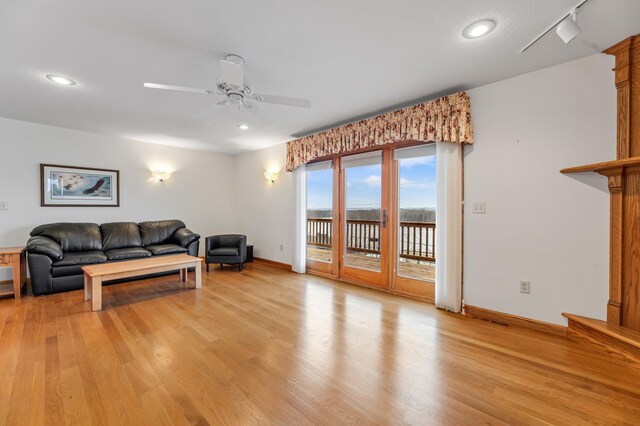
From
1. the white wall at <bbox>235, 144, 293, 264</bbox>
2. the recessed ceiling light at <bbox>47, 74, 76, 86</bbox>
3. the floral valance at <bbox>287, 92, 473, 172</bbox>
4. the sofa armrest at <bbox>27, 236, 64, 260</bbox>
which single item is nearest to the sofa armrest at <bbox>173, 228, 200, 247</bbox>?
the white wall at <bbox>235, 144, 293, 264</bbox>

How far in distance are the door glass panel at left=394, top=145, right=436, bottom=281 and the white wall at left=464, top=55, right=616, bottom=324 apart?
0.51m

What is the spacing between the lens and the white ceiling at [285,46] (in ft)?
5.91

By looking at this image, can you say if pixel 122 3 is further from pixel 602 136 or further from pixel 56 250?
pixel 602 136

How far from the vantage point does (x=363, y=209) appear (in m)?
4.25

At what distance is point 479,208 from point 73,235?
574 cm

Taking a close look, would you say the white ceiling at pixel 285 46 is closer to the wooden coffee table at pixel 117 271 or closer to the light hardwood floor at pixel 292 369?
the wooden coffee table at pixel 117 271

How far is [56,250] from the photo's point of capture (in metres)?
3.67

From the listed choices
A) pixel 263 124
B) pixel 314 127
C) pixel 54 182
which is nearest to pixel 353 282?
pixel 314 127

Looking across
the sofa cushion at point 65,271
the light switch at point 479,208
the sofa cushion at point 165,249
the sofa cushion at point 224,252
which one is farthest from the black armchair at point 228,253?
the light switch at point 479,208

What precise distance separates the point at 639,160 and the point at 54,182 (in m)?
7.08

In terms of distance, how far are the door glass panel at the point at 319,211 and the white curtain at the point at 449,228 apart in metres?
1.89

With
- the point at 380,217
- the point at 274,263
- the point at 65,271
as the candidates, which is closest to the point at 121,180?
the point at 65,271

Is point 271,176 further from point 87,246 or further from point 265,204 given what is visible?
point 87,246

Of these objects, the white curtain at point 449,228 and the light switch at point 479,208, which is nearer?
the light switch at point 479,208
